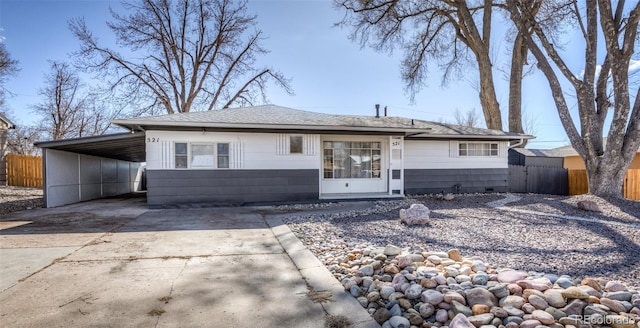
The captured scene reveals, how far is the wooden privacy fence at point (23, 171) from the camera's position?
1536 centimetres

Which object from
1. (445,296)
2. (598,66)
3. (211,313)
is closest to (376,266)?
(445,296)

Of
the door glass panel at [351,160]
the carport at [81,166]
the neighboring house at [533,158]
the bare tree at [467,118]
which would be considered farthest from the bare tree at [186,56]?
the bare tree at [467,118]

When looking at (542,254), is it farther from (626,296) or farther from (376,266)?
(376,266)

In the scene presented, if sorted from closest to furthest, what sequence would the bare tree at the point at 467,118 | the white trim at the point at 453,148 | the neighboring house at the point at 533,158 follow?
the white trim at the point at 453,148
the neighboring house at the point at 533,158
the bare tree at the point at 467,118

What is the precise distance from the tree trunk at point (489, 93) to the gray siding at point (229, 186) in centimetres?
1341

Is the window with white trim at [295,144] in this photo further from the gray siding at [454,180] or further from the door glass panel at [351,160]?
the gray siding at [454,180]

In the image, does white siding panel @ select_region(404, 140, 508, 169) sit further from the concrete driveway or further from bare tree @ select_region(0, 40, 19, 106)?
bare tree @ select_region(0, 40, 19, 106)

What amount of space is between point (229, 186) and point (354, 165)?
13.8 ft

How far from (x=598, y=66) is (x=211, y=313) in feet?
43.0

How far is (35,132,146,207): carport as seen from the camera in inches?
345

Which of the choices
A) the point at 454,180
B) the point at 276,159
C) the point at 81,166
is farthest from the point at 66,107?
the point at 454,180

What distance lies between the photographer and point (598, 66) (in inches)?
394

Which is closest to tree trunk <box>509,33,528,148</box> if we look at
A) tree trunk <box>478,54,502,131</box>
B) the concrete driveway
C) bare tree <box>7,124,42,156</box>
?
tree trunk <box>478,54,502,131</box>

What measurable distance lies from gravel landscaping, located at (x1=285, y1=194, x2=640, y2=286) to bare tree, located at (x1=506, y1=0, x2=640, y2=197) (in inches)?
69.4
